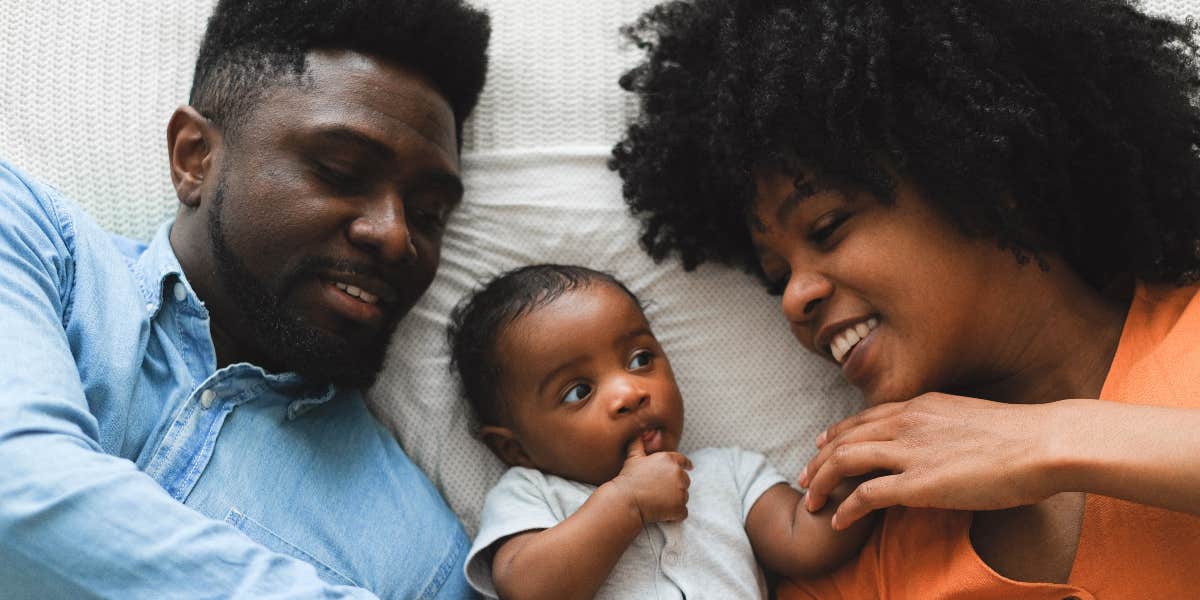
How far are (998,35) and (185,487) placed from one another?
1.76 meters

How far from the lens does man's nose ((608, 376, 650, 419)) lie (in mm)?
1936

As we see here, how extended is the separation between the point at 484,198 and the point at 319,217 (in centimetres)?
58

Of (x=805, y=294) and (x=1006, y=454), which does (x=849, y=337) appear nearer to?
(x=805, y=294)

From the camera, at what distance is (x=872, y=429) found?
1776 mm

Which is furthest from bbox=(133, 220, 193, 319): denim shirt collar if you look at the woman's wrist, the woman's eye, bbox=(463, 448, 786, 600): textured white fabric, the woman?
the woman's wrist

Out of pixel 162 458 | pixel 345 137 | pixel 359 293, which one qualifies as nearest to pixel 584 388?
pixel 359 293

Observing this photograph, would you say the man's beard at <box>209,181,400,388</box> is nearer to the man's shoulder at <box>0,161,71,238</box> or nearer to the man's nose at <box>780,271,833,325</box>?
the man's shoulder at <box>0,161,71,238</box>

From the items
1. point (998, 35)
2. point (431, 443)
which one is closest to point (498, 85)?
point (431, 443)

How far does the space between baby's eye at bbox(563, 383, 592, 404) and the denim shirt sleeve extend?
0.70 m

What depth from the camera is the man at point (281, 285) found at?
1.70 m

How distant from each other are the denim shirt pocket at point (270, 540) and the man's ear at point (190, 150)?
70cm

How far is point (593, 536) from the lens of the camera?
181 centimetres

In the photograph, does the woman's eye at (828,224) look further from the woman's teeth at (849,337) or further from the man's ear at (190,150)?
the man's ear at (190,150)

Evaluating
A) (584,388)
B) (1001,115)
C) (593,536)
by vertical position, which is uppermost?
(1001,115)
